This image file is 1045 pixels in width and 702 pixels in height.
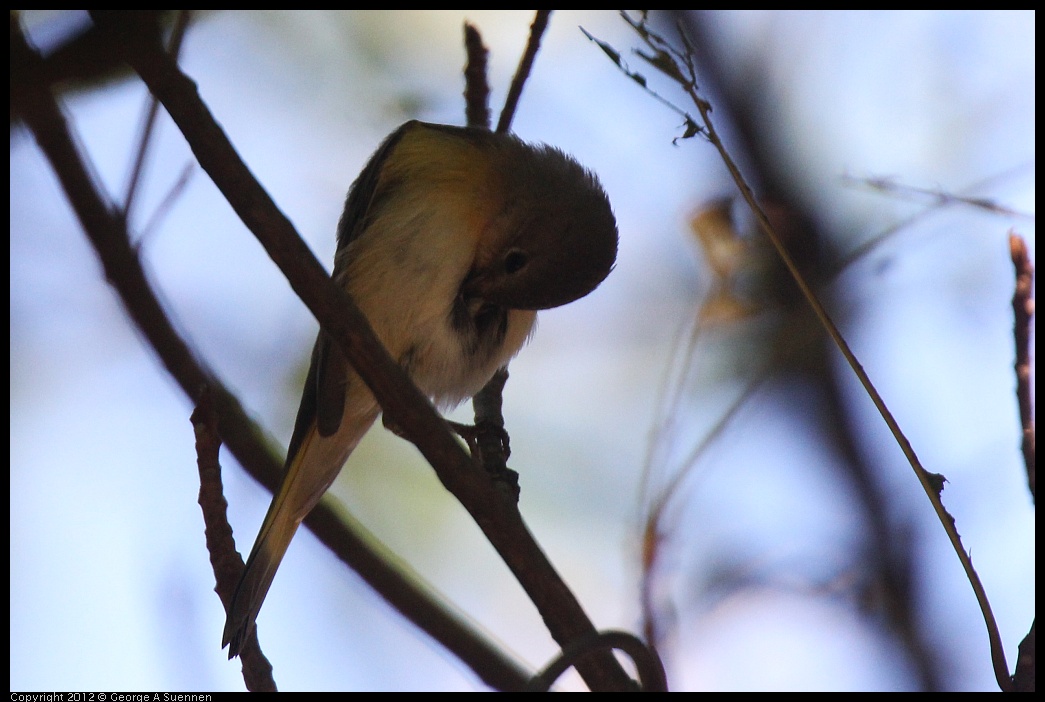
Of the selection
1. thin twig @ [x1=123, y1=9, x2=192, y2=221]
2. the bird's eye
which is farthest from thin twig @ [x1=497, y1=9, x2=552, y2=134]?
thin twig @ [x1=123, y1=9, x2=192, y2=221]

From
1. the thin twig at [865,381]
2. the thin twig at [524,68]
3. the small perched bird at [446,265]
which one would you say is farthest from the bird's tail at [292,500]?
the thin twig at [865,381]

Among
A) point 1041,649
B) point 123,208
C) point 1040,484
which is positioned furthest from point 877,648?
point 123,208

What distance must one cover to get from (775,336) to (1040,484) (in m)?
2.09

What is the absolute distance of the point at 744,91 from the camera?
379 centimetres

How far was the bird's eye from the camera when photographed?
3.29 metres

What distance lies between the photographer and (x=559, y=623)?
1766mm

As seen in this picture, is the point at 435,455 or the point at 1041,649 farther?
the point at 435,455

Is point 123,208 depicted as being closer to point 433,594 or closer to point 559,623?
point 433,594

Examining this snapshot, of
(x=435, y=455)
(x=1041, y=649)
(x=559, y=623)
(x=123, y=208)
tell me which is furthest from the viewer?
(x=123, y=208)

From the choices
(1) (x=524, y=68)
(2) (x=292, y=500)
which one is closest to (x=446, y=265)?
(1) (x=524, y=68)

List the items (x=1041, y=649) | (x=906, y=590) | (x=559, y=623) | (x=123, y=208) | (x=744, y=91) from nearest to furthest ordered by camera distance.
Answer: (x=1041, y=649), (x=559, y=623), (x=123, y=208), (x=906, y=590), (x=744, y=91)

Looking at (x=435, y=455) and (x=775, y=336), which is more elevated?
(x=775, y=336)

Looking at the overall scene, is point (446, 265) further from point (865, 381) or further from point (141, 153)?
point (865, 381)

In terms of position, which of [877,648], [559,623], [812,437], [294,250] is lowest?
[559,623]
